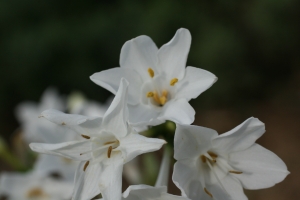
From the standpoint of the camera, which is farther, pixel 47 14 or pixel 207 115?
pixel 207 115

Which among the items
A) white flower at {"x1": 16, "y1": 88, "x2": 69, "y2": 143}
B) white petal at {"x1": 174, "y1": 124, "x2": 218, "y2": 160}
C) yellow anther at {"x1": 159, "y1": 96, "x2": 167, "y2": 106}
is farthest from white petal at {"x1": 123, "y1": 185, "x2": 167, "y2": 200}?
white flower at {"x1": 16, "y1": 88, "x2": 69, "y2": 143}

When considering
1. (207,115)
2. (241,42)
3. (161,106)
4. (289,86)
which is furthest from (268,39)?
(161,106)

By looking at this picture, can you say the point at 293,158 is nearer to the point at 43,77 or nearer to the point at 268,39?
the point at 268,39

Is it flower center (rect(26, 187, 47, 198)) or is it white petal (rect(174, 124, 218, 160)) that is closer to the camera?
white petal (rect(174, 124, 218, 160))

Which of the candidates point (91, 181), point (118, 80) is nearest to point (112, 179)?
point (91, 181)

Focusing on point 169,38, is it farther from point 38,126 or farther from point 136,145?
point 136,145

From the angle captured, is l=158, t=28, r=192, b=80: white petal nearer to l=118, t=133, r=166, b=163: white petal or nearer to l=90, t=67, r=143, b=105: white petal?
l=90, t=67, r=143, b=105: white petal

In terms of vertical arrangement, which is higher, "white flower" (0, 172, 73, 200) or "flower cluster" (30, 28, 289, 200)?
"flower cluster" (30, 28, 289, 200)
